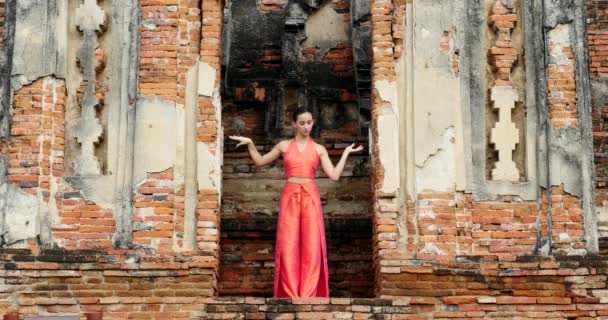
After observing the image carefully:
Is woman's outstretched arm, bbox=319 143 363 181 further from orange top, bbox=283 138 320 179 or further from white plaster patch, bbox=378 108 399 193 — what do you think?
white plaster patch, bbox=378 108 399 193

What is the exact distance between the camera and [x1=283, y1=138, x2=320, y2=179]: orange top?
11953mm

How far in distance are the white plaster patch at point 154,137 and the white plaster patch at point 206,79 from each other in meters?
0.32

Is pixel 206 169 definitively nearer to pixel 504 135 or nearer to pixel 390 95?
pixel 390 95

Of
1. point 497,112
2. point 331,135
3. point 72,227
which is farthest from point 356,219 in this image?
point 72,227

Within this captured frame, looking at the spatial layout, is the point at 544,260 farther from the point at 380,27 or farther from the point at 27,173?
the point at 27,173

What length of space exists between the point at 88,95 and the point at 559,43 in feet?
14.6

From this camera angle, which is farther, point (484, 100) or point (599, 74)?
point (599, 74)

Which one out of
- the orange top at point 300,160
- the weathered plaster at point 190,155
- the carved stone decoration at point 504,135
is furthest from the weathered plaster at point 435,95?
the weathered plaster at point 190,155

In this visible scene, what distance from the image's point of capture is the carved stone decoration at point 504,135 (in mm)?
11984

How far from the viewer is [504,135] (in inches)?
474

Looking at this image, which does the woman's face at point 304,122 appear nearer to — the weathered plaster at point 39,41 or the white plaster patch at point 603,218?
the weathered plaster at point 39,41

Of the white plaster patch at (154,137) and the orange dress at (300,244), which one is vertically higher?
the white plaster patch at (154,137)

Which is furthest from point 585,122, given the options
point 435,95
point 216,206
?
point 216,206

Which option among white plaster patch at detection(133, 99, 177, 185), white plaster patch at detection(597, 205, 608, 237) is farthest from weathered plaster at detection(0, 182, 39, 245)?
white plaster patch at detection(597, 205, 608, 237)
